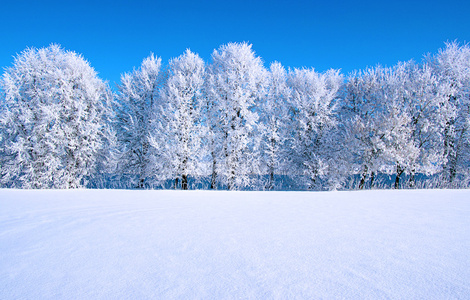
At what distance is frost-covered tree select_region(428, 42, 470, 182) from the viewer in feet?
51.5

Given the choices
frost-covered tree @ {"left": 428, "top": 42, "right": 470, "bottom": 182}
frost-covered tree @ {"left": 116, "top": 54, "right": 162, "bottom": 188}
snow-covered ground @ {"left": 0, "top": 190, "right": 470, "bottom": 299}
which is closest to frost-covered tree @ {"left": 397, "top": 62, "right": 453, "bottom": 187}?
frost-covered tree @ {"left": 428, "top": 42, "right": 470, "bottom": 182}

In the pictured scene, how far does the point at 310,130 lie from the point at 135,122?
13.3 m

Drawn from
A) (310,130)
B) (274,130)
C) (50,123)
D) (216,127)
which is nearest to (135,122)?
(50,123)

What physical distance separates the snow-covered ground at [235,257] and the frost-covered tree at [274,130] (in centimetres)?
1356

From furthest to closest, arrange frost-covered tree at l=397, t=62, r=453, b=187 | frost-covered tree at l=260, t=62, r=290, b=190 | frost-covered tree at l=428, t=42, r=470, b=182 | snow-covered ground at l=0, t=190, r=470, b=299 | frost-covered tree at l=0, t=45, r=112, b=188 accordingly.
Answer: frost-covered tree at l=260, t=62, r=290, b=190, frost-covered tree at l=428, t=42, r=470, b=182, frost-covered tree at l=397, t=62, r=453, b=187, frost-covered tree at l=0, t=45, r=112, b=188, snow-covered ground at l=0, t=190, r=470, b=299

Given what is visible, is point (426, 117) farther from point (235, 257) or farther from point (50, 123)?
point (50, 123)

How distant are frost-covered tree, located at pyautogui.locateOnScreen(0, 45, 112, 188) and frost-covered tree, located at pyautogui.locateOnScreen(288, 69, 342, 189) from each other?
14.0 m

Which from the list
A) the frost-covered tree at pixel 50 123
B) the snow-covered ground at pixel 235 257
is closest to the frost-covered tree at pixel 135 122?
the frost-covered tree at pixel 50 123

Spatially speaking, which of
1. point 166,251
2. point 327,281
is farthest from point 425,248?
point 166,251

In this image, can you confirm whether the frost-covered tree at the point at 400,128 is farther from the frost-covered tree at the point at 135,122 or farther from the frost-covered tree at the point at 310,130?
the frost-covered tree at the point at 135,122

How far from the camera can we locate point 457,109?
15586 millimetres

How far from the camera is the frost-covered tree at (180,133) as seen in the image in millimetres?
13586

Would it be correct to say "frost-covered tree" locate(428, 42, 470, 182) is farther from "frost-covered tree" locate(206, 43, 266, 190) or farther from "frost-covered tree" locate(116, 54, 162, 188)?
"frost-covered tree" locate(116, 54, 162, 188)

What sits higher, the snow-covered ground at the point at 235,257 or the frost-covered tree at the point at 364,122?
the frost-covered tree at the point at 364,122
